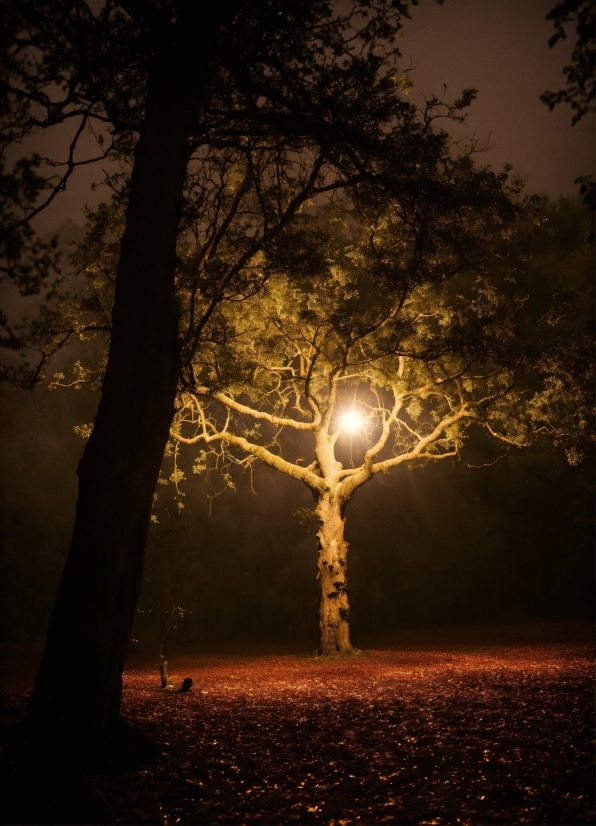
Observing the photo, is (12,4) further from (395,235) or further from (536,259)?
(536,259)

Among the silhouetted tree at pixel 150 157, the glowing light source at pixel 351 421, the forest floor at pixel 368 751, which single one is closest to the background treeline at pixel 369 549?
the glowing light source at pixel 351 421

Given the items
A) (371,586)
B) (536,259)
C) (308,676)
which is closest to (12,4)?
(308,676)

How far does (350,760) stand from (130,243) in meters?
5.05

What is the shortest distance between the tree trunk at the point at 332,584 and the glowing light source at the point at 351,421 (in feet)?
5.99

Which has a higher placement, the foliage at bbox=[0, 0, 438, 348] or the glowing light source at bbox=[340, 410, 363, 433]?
the foliage at bbox=[0, 0, 438, 348]

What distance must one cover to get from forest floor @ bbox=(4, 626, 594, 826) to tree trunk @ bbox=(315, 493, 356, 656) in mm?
4046

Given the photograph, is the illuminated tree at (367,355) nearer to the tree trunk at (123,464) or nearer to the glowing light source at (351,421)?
the glowing light source at (351,421)

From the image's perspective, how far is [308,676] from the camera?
37.5ft

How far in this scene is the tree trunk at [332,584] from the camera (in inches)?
577

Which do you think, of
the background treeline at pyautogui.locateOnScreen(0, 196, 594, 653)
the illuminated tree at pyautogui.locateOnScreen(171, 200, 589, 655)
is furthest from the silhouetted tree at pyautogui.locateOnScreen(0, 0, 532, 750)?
the background treeline at pyautogui.locateOnScreen(0, 196, 594, 653)

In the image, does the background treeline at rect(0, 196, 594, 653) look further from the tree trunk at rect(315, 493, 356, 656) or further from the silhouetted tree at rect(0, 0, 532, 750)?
the silhouetted tree at rect(0, 0, 532, 750)

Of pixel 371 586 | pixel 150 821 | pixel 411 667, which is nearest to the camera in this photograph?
pixel 150 821

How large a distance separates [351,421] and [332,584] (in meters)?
3.97

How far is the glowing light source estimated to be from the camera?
15.3m
